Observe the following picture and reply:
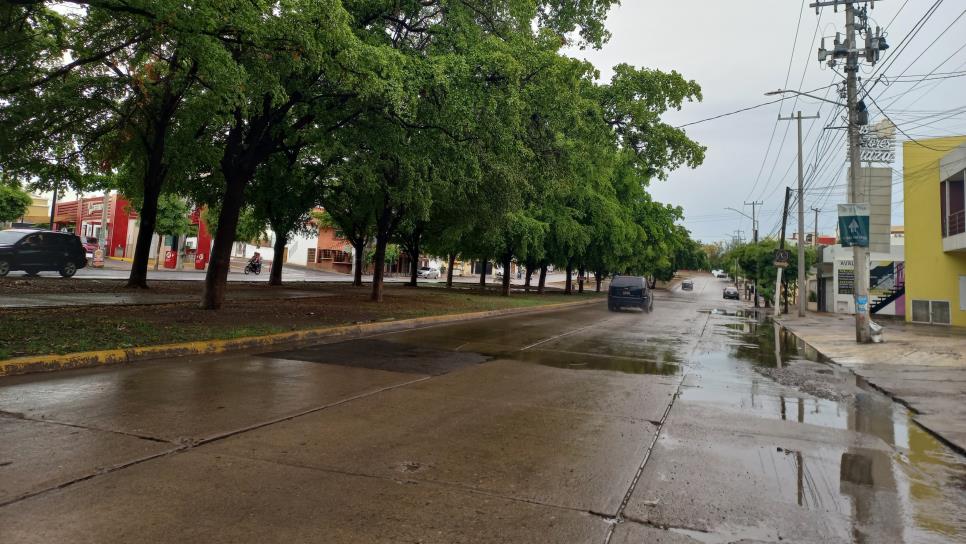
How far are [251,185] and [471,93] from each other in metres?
13.9

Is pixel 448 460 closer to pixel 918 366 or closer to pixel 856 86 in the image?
pixel 918 366

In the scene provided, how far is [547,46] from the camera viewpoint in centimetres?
1278

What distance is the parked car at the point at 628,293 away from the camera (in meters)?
26.6

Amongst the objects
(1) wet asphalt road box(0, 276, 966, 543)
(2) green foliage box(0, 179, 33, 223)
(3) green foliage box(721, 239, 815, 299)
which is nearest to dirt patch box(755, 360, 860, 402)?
(1) wet asphalt road box(0, 276, 966, 543)

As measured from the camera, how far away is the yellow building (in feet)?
67.7

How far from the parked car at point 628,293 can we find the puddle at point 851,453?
629 inches

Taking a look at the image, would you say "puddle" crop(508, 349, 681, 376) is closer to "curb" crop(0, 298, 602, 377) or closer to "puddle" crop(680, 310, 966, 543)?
"puddle" crop(680, 310, 966, 543)

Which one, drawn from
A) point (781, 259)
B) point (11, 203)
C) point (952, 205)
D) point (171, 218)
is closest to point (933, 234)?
point (952, 205)

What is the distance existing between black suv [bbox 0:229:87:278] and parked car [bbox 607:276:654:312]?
23.7 meters

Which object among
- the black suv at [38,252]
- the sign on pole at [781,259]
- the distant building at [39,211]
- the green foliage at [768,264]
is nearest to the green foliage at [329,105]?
the black suv at [38,252]

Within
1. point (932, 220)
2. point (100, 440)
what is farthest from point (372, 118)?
point (932, 220)

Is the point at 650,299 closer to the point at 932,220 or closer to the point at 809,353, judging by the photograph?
the point at 932,220

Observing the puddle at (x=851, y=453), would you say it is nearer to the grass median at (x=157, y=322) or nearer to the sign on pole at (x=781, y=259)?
the grass median at (x=157, y=322)

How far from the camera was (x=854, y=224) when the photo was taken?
15.0 m
